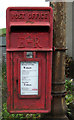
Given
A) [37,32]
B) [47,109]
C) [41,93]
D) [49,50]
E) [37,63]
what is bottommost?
[47,109]

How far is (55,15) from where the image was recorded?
2.62 metres

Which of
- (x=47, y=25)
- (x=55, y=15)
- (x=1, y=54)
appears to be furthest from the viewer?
(x=1, y=54)

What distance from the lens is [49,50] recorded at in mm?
2328

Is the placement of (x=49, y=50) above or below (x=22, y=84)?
above

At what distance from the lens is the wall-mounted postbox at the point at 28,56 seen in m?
2.31

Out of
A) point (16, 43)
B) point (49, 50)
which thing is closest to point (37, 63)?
point (49, 50)

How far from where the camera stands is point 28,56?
7.75 feet

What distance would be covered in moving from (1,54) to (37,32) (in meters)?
4.39

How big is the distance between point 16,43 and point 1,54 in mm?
4297

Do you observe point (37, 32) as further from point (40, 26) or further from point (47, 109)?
point (47, 109)

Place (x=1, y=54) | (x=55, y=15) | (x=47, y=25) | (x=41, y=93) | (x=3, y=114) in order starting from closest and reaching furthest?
(x=47, y=25)
(x=41, y=93)
(x=55, y=15)
(x=3, y=114)
(x=1, y=54)

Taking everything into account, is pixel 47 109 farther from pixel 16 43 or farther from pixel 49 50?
pixel 16 43

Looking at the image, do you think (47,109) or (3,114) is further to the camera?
(3,114)

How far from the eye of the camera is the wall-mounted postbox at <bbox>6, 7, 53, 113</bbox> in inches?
90.8
